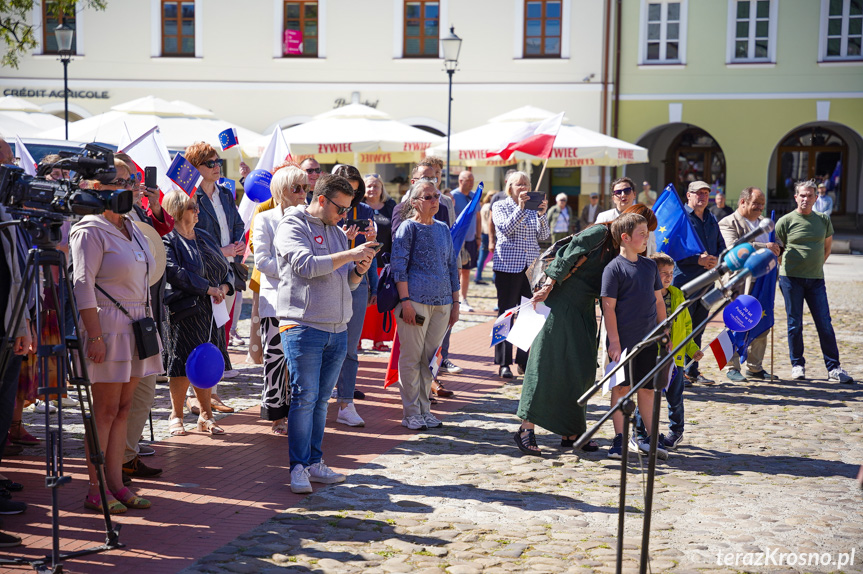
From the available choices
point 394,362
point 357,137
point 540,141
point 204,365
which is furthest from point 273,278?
point 357,137

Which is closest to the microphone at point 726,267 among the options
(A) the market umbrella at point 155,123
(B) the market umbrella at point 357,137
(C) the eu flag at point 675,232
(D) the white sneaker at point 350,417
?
(D) the white sneaker at point 350,417

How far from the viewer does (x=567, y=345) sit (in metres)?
6.57

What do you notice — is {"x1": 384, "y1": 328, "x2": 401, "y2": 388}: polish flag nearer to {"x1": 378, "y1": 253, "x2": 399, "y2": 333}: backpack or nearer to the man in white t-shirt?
{"x1": 378, "y1": 253, "x2": 399, "y2": 333}: backpack

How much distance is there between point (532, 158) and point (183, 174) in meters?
11.4

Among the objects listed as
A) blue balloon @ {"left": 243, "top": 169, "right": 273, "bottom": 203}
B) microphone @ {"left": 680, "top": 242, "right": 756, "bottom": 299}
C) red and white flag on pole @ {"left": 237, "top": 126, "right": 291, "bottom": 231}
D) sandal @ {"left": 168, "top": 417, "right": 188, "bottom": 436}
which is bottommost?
sandal @ {"left": 168, "top": 417, "right": 188, "bottom": 436}

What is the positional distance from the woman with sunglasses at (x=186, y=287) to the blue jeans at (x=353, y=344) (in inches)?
41.0

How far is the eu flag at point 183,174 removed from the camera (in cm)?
696

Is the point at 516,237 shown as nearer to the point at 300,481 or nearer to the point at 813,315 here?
the point at 813,315

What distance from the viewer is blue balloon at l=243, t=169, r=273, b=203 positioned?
7.84m

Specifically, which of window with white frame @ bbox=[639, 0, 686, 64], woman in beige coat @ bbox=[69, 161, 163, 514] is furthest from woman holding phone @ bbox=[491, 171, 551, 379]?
window with white frame @ bbox=[639, 0, 686, 64]

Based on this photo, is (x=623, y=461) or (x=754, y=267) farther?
(x=623, y=461)

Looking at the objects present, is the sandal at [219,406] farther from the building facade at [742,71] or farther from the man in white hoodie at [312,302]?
the building facade at [742,71]

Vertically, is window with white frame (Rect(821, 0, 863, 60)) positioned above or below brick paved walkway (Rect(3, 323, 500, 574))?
above

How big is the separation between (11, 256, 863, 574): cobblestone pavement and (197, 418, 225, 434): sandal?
29cm
